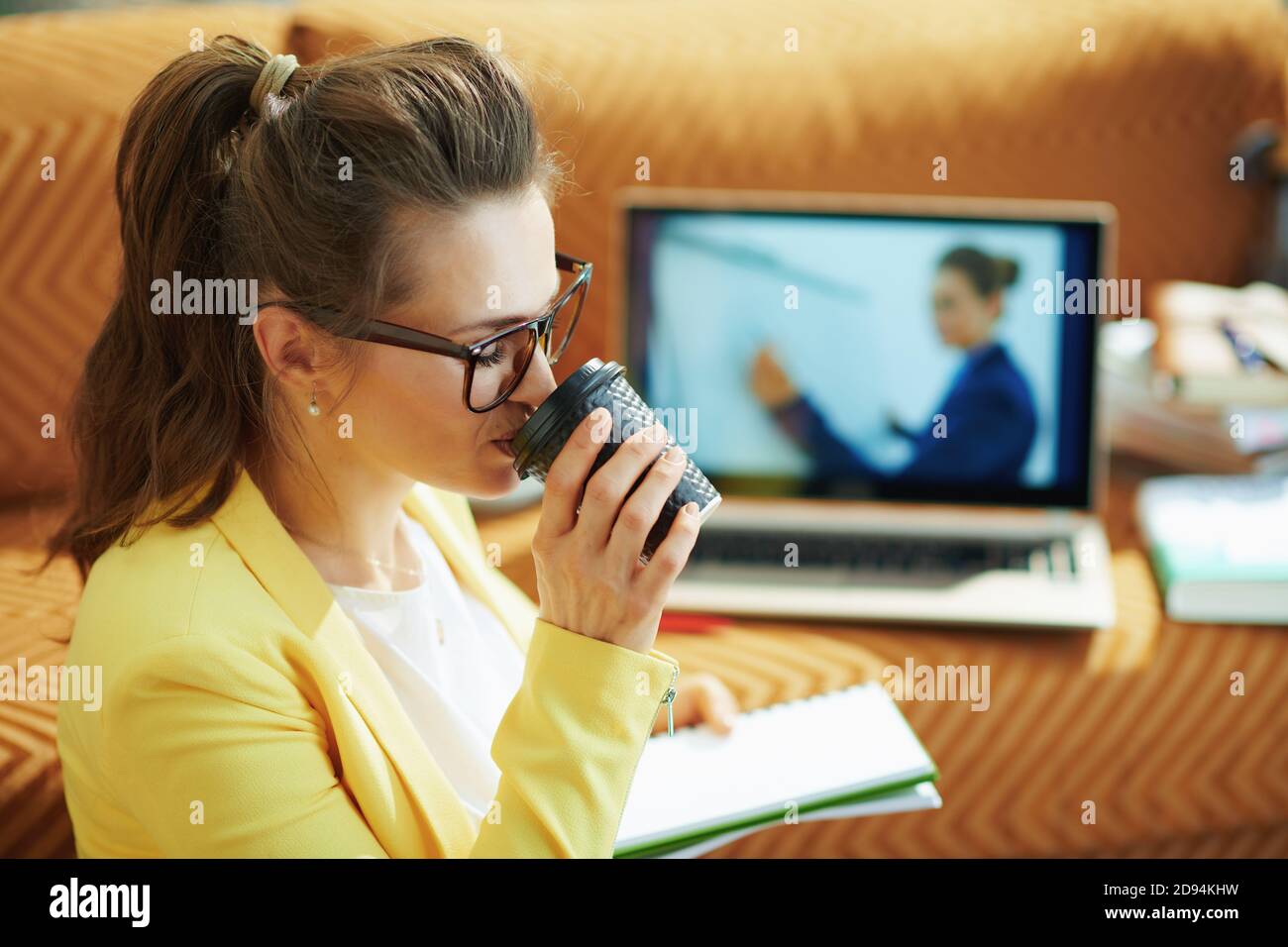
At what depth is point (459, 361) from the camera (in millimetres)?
865

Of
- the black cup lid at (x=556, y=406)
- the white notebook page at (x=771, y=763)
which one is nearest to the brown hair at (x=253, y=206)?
the black cup lid at (x=556, y=406)

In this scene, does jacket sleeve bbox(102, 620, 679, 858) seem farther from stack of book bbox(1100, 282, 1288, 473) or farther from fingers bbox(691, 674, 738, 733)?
stack of book bbox(1100, 282, 1288, 473)

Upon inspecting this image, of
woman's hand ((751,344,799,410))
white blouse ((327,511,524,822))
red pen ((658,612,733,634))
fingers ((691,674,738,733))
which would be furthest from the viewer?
woman's hand ((751,344,799,410))

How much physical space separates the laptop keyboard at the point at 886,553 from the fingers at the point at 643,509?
661mm

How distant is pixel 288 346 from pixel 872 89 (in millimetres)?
1195

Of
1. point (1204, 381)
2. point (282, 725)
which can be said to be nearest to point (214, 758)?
point (282, 725)

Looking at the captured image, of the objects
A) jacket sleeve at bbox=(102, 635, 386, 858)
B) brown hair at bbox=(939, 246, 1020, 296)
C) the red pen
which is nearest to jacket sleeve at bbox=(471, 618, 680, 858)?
jacket sleeve at bbox=(102, 635, 386, 858)

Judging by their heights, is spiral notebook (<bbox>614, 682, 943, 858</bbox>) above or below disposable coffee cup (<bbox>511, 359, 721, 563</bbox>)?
below

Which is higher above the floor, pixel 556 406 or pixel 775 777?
pixel 556 406

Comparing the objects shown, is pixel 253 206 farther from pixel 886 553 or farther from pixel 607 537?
pixel 886 553

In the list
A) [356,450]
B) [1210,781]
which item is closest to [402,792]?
[356,450]

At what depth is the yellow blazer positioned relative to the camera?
0.80m

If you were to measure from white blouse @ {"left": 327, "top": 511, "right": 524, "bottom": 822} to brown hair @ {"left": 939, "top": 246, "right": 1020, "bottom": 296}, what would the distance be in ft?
2.59

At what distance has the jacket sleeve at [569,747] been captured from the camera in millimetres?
846
